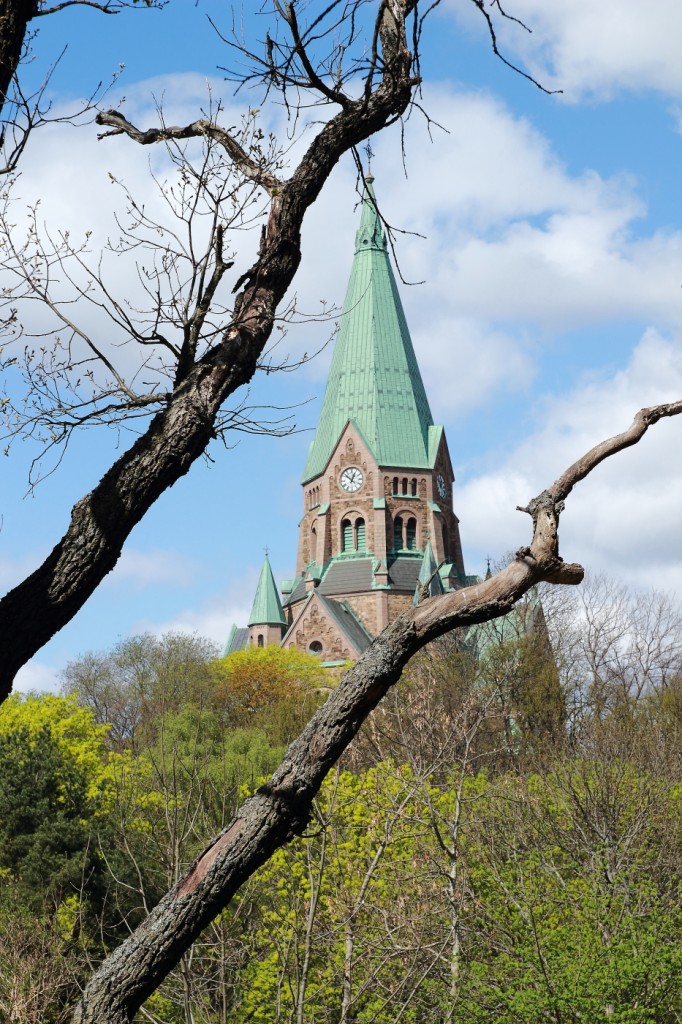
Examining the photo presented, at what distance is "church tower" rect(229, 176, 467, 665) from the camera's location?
68000 mm

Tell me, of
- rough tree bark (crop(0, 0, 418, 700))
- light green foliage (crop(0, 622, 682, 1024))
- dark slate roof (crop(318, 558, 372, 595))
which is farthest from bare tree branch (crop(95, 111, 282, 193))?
dark slate roof (crop(318, 558, 372, 595))

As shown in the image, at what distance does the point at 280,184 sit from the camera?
483cm

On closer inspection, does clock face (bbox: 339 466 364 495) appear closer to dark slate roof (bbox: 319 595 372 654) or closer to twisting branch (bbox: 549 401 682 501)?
dark slate roof (bbox: 319 595 372 654)

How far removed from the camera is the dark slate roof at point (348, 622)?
64.5m

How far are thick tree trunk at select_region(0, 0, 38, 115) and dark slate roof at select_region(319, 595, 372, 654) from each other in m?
60.2

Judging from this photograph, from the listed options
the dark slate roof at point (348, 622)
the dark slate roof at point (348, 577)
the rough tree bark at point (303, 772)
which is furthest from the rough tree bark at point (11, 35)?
the dark slate roof at point (348, 577)

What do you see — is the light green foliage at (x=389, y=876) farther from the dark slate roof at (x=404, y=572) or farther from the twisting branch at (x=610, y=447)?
the dark slate roof at (x=404, y=572)

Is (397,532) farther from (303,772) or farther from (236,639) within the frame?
(303,772)

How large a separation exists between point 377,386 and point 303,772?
66729 mm

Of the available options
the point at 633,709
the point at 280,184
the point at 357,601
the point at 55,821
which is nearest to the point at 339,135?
the point at 280,184

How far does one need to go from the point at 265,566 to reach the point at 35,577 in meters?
70.9

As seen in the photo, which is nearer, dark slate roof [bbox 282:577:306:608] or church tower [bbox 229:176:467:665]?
church tower [bbox 229:176:467:665]

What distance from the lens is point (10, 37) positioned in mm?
4172

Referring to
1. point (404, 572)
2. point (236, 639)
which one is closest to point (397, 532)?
point (404, 572)
